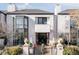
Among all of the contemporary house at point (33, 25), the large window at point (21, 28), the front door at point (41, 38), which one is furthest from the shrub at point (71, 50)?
the large window at point (21, 28)

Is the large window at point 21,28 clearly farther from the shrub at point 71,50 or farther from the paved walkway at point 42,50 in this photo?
the shrub at point 71,50

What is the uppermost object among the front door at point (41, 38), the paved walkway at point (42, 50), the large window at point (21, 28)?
the large window at point (21, 28)

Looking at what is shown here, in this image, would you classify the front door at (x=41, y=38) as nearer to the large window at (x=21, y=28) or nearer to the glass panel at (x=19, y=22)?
the large window at (x=21, y=28)

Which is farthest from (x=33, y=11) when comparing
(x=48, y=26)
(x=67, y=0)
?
(x=67, y=0)

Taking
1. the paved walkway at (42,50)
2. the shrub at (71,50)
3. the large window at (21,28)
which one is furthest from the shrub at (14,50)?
the shrub at (71,50)

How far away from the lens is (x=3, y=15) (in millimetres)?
3424

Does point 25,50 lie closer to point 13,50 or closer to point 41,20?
point 13,50

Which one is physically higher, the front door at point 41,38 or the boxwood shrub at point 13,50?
the front door at point 41,38

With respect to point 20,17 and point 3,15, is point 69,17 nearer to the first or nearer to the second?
point 20,17

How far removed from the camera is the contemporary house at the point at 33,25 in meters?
3.42

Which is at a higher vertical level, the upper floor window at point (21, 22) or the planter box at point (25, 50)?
the upper floor window at point (21, 22)

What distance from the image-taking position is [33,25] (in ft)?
11.2

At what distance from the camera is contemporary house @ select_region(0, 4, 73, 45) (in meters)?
3.42
